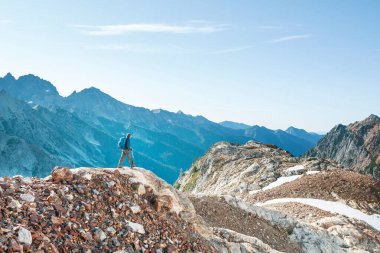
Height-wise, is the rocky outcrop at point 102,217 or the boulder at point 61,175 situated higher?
the boulder at point 61,175

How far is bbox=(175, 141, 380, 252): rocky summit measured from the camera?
2848 centimetres

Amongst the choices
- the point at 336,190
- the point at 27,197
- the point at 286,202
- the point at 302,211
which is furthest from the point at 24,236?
the point at 336,190

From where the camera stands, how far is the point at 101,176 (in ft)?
58.7

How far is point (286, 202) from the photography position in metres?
44.2

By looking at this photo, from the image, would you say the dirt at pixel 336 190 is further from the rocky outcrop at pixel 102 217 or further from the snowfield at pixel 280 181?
the rocky outcrop at pixel 102 217

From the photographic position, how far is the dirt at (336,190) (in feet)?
151

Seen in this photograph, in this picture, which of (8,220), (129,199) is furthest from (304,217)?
(8,220)

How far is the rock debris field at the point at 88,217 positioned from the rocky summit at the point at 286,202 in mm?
4584

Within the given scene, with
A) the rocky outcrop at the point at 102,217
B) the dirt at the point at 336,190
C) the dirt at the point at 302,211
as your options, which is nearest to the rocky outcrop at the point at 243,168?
the dirt at the point at 336,190

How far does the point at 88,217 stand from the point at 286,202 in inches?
1304

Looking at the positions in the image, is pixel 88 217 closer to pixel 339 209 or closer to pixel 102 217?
pixel 102 217

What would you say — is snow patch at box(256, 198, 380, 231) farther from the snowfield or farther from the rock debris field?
the rock debris field

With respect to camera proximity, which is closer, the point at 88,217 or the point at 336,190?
the point at 88,217

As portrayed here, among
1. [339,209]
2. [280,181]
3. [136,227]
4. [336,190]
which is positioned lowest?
[280,181]
